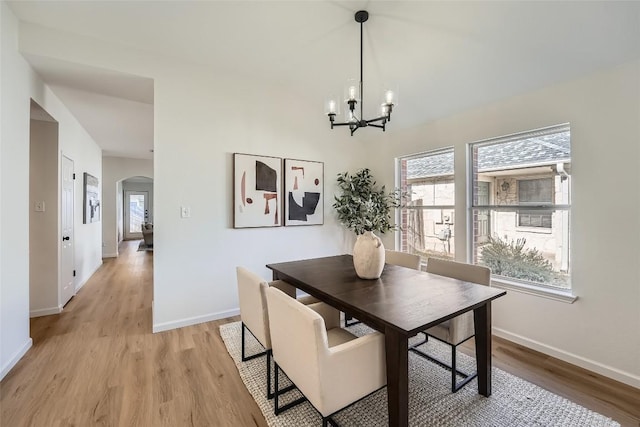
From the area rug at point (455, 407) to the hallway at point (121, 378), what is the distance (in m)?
0.20

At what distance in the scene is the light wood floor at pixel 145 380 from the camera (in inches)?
67.4

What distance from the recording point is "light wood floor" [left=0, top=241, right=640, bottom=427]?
1713mm

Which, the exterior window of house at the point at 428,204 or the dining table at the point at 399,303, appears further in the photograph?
the exterior window of house at the point at 428,204

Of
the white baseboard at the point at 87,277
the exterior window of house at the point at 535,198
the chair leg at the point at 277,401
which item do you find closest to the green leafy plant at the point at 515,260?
the exterior window of house at the point at 535,198

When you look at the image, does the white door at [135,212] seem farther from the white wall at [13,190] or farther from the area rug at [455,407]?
the area rug at [455,407]

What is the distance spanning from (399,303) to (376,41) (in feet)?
7.80

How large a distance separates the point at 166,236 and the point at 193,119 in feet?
4.19

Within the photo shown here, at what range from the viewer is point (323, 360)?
1271 millimetres

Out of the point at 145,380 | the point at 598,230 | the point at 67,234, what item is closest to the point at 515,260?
the point at 598,230

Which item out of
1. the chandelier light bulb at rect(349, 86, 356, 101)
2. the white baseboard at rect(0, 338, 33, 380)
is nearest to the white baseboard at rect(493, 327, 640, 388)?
the chandelier light bulb at rect(349, 86, 356, 101)

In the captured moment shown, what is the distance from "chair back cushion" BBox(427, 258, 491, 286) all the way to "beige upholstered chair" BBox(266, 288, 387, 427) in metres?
1.14

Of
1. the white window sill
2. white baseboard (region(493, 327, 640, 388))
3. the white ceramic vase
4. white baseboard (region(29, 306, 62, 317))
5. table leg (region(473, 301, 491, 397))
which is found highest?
the white ceramic vase

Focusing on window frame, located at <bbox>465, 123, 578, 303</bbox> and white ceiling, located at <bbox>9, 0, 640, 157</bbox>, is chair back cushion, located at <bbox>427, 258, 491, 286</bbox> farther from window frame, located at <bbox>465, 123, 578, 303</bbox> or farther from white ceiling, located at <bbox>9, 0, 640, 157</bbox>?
white ceiling, located at <bbox>9, 0, 640, 157</bbox>

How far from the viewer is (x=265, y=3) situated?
2229 mm
